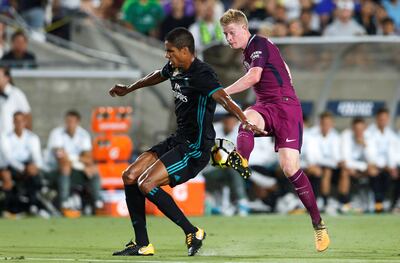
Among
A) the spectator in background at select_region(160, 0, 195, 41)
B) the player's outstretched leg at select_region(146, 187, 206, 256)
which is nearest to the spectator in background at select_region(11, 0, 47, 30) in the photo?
the spectator in background at select_region(160, 0, 195, 41)

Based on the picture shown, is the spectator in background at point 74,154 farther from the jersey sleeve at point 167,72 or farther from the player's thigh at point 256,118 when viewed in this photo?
the jersey sleeve at point 167,72

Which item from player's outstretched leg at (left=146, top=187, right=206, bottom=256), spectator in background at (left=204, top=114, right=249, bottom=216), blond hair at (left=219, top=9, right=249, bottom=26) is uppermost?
blond hair at (left=219, top=9, right=249, bottom=26)

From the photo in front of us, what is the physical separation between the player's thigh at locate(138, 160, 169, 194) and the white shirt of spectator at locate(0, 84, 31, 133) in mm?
8508

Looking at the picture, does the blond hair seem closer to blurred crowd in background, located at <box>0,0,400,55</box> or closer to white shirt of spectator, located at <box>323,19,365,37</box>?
blurred crowd in background, located at <box>0,0,400,55</box>

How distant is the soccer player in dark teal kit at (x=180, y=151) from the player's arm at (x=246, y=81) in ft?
1.17

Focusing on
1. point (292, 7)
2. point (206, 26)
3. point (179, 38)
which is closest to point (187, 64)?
point (179, 38)

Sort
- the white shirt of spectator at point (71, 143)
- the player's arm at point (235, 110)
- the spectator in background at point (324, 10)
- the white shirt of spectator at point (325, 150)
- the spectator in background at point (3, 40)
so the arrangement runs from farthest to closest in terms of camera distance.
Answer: the spectator in background at point (324, 10) → the spectator in background at point (3, 40) → the white shirt of spectator at point (325, 150) → the white shirt of spectator at point (71, 143) → the player's arm at point (235, 110)

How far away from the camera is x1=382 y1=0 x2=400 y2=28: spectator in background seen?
24.0 metres

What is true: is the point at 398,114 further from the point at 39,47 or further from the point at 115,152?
the point at 39,47

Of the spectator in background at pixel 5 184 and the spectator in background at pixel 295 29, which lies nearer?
the spectator in background at pixel 5 184

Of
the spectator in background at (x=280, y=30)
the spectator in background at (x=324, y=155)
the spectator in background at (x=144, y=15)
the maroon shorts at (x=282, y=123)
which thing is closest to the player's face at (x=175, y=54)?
the maroon shorts at (x=282, y=123)

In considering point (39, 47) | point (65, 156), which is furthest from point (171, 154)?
point (39, 47)

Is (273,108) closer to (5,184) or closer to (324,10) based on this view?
(5,184)

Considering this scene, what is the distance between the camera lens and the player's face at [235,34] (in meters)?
11.9
